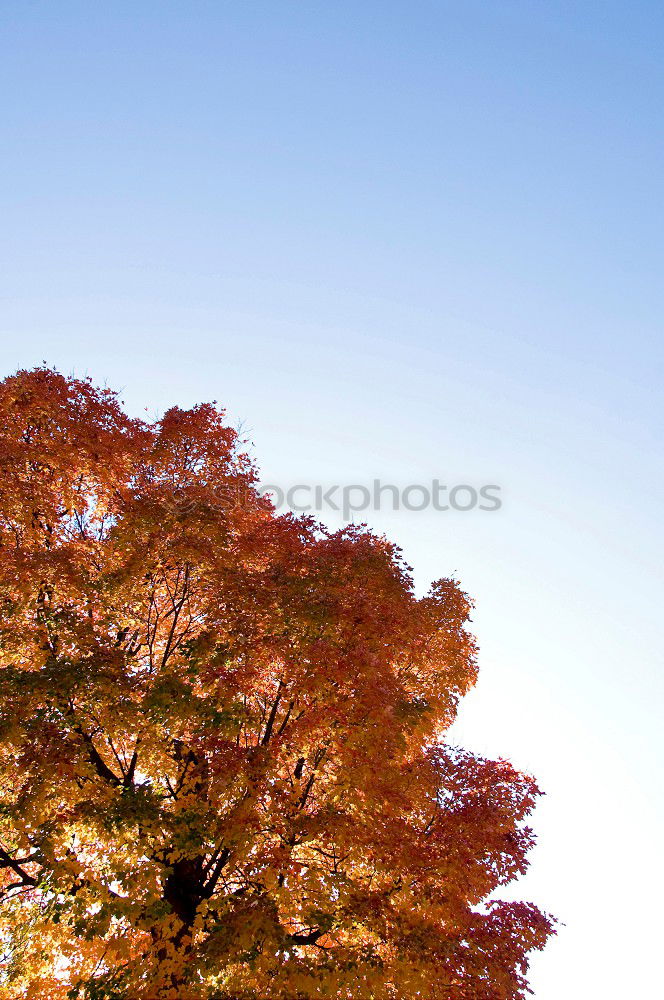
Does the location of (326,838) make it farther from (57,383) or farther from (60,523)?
(57,383)

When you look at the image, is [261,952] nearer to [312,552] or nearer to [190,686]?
[190,686]

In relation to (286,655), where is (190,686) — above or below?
below

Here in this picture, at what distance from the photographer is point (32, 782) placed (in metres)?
9.27

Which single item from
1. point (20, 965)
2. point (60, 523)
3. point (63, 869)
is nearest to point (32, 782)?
point (63, 869)

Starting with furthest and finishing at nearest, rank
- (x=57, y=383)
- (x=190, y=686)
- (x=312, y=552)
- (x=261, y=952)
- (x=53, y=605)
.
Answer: (x=57, y=383) < (x=312, y=552) < (x=53, y=605) < (x=190, y=686) < (x=261, y=952)

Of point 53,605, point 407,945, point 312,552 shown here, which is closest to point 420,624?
point 312,552

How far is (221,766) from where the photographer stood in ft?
31.3

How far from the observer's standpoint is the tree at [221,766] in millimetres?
8906

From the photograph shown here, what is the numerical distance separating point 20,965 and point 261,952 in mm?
5139

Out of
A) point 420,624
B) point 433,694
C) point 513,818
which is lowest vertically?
point 513,818

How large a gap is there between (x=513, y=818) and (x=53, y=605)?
351 inches

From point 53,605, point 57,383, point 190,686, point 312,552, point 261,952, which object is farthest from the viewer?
point 57,383

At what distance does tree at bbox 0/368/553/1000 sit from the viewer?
8906mm

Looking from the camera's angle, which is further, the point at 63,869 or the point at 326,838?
the point at 326,838
